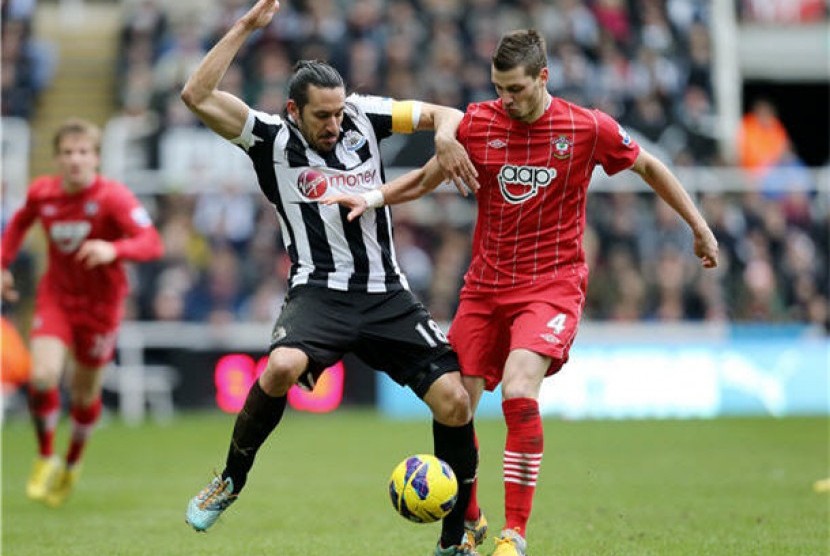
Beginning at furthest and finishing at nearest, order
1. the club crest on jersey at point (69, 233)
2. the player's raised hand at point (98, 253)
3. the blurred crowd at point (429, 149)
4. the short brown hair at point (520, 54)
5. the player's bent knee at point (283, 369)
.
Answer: the blurred crowd at point (429, 149) < the club crest on jersey at point (69, 233) < the player's raised hand at point (98, 253) < the short brown hair at point (520, 54) < the player's bent knee at point (283, 369)

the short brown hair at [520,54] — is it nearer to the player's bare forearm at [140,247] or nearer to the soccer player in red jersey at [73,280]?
the player's bare forearm at [140,247]

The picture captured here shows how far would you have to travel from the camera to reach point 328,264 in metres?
8.09

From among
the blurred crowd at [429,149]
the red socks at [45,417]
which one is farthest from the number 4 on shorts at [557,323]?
the blurred crowd at [429,149]

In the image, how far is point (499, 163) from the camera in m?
8.12

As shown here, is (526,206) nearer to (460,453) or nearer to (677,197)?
(677,197)

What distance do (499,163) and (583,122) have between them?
51cm

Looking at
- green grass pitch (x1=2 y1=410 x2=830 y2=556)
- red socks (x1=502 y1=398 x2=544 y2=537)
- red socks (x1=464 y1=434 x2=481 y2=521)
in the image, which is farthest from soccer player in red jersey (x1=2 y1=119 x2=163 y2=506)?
red socks (x1=502 y1=398 x2=544 y2=537)

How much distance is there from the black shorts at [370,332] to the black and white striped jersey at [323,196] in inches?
3.9

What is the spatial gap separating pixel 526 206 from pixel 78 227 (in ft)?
14.9

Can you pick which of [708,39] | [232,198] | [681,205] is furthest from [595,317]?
[681,205]

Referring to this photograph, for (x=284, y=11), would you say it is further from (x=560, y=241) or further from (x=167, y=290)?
(x=560, y=241)

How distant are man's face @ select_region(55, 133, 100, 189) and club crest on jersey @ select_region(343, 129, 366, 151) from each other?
3608mm

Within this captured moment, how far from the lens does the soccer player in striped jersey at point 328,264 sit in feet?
25.8

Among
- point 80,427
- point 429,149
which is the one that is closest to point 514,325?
point 80,427
